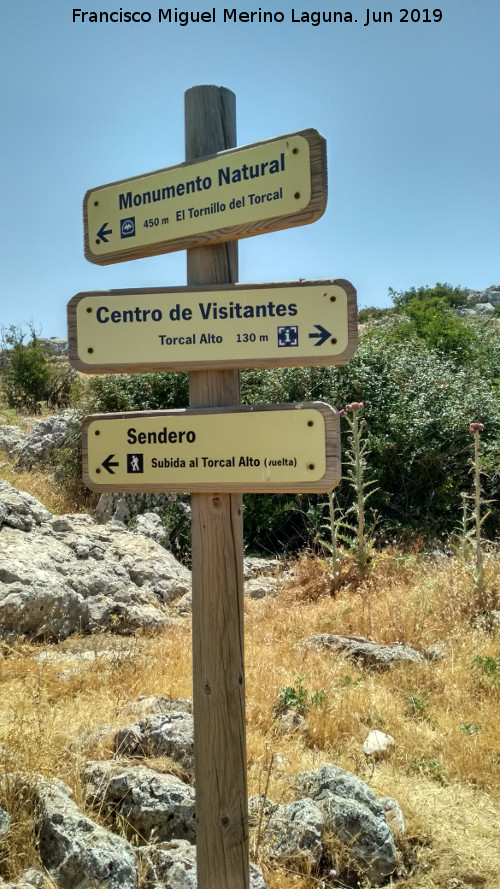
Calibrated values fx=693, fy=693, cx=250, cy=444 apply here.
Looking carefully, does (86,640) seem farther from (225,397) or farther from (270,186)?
(270,186)

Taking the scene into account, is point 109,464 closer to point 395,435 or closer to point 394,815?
point 394,815

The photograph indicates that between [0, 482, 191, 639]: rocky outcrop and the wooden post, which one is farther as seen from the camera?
[0, 482, 191, 639]: rocky outcrop

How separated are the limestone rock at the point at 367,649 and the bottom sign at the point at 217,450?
269cm

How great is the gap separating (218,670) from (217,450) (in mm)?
750

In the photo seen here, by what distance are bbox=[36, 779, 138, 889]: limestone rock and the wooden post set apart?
28cm

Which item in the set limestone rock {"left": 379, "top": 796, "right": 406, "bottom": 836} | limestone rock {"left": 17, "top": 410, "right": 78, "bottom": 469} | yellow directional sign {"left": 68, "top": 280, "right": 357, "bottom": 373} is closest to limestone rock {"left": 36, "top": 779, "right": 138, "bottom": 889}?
limestone rock {"left": 379, "top": 796, "right": 406, "bottom": 836}

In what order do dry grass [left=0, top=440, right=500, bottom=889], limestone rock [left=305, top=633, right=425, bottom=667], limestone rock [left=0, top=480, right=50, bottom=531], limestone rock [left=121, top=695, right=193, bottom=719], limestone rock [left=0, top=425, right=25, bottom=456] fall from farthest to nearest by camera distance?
limestone rock [left=0, top=425, right=25, bottom=456] → limestone rock [left=0, top=480, right=50, bottom=531] → limestone rock [left=305, top=633, right=425, bottom=667] → limestone rock [left=121, top=695, right=193, bottom=719] → dry grass [left=0, top=440, right=500, bottom=889]

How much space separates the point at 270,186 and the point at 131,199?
0.58 m

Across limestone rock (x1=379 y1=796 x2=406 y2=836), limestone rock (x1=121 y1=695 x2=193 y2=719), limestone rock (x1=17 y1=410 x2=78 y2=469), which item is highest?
limestone rock (x1=17 y1=410 x2=78 y2=469)

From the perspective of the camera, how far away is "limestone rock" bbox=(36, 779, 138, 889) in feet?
7.69

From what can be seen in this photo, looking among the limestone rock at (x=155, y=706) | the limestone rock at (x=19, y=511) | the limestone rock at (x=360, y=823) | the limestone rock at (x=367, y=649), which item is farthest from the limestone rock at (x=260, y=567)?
the limestone rock at (x=360, y=823)

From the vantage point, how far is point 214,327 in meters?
2.40

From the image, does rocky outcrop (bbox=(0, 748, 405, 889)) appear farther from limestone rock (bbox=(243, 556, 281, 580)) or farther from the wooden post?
limestone rock (bbox=(243, 556, 281, 580))

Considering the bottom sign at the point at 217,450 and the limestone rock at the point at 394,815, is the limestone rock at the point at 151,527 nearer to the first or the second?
the limestone rock at the point at 394,815
